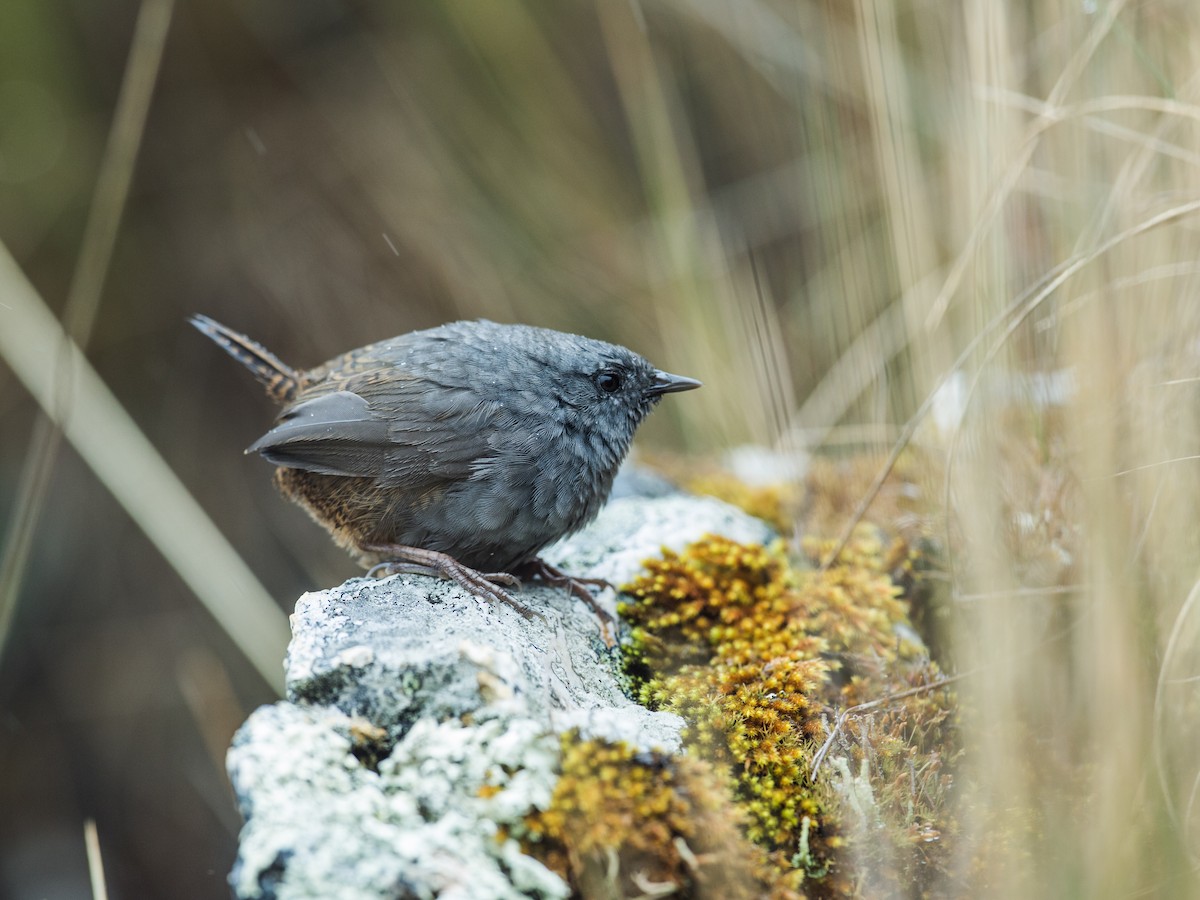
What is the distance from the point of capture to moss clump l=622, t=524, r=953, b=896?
6.64ft

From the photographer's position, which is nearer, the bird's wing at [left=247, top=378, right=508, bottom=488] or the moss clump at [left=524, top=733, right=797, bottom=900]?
the moss clump at [left=524, top=733, right=797, bottom=900]

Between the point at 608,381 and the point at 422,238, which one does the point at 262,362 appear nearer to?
the point at 608,381

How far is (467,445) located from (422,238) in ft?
8.94

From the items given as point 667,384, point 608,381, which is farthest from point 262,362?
point 667,384

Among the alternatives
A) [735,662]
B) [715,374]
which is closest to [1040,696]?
[735,662]

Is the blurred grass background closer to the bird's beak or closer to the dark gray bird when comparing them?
the bird's beak

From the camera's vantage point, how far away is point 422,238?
5.24 meters

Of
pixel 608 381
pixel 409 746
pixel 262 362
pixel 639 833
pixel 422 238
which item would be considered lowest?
pixel 639 833

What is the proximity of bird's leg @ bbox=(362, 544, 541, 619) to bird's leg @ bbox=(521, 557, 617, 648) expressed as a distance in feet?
0.24

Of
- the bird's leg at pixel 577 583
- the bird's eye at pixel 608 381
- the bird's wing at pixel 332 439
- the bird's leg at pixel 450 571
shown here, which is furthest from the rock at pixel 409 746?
the bird's eye at pixel 608 381

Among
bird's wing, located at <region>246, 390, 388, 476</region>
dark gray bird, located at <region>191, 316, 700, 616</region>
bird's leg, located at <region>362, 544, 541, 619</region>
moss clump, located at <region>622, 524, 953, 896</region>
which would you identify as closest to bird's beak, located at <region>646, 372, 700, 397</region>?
dark gray bird, located at <region>191, 316, 700, 616</region>

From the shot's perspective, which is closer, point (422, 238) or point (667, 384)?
point (667, 384)

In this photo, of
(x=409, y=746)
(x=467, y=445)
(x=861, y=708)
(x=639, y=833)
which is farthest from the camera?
(x=467, y=445)

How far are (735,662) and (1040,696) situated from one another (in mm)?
748
